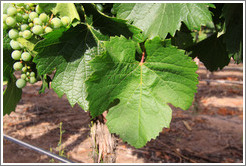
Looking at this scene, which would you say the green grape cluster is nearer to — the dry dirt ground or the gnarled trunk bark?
the gnarled trunk bark

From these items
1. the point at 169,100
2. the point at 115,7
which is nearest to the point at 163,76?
the point at 169,100

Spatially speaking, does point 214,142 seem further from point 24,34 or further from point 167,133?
point 24,34

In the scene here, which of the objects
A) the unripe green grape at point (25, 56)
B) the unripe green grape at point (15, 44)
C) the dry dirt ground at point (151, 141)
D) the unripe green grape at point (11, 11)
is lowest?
the dry dirt ground at point (151, 141)

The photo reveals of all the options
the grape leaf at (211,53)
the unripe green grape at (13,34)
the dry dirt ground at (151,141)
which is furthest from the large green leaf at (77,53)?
the dry dirt ground at (151,141)

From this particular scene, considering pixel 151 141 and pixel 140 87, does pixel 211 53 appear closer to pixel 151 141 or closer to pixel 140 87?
pixel 140 87

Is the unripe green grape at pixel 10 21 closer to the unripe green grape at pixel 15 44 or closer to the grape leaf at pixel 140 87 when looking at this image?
the unripe green grape at pixel 15 44

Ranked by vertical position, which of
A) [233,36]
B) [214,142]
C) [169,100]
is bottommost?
[214,142]
